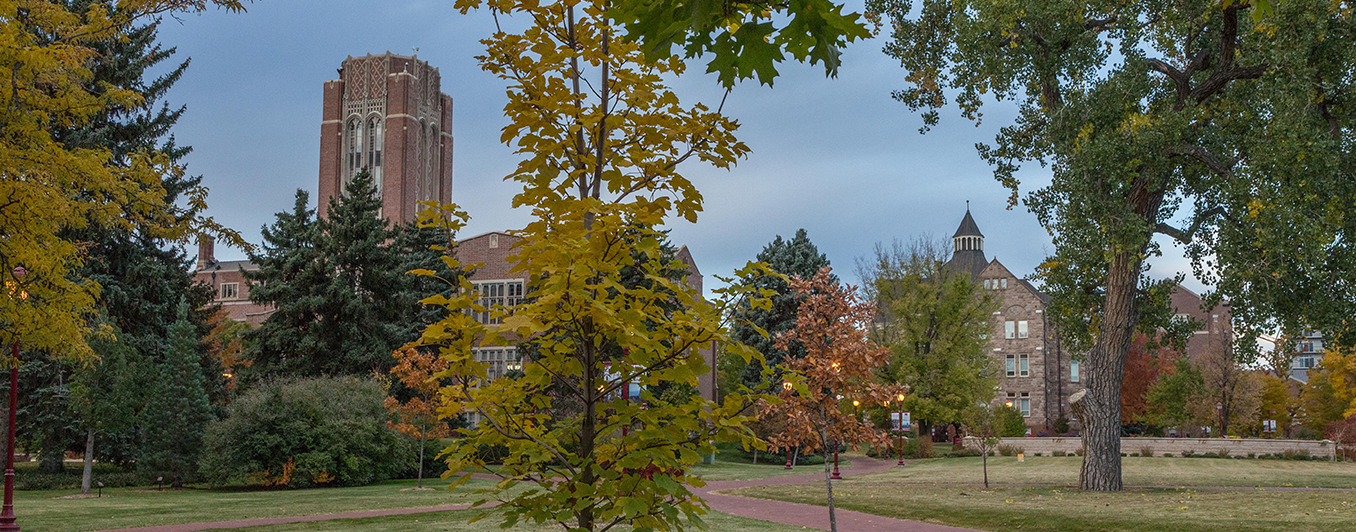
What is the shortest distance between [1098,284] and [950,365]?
78.7 feet

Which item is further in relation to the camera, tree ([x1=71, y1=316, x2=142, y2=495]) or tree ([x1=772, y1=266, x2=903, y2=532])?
tree ([x1=71, y1=316, x2=142, y2=495])

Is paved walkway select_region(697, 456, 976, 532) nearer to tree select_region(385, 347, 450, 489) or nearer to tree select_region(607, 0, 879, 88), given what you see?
tree select_region(385, 347, 450, 489)

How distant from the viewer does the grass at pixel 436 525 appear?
13789 mm

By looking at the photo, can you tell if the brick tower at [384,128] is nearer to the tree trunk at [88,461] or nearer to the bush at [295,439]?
the bush at [295,439]

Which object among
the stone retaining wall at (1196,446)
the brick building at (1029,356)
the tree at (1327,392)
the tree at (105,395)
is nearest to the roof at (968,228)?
the brick building at (1029,356)

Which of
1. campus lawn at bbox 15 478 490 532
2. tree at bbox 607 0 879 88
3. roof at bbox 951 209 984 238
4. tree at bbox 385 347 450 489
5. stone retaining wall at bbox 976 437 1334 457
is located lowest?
stone retaining wall at bbox 976 437 1334 457

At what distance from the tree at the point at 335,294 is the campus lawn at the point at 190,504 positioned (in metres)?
9.46

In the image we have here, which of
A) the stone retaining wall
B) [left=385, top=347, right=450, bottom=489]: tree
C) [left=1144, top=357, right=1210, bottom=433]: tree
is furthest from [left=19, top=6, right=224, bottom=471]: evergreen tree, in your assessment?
[left=1144, top=357, right=1210, bottom=433]: tree

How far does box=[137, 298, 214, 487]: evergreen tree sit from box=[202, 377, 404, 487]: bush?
36.1 inches

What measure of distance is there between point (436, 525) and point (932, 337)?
3455cm

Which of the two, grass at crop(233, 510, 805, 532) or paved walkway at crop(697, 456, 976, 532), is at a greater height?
grass at crop(233, 510, 805, 532)

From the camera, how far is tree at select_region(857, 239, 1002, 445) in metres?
42.5

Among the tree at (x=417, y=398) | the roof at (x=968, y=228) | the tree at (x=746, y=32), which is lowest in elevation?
the tree at (x=417, y=398)

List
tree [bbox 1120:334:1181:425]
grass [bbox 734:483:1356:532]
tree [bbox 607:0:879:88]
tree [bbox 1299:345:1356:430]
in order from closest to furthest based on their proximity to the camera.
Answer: tree [bbox 607:0:879:88] → grass [bbox 734:483:1356:532] → tree [bbox 1299:345:1356:430] → tree [bbox 1120:334:1181:425]
